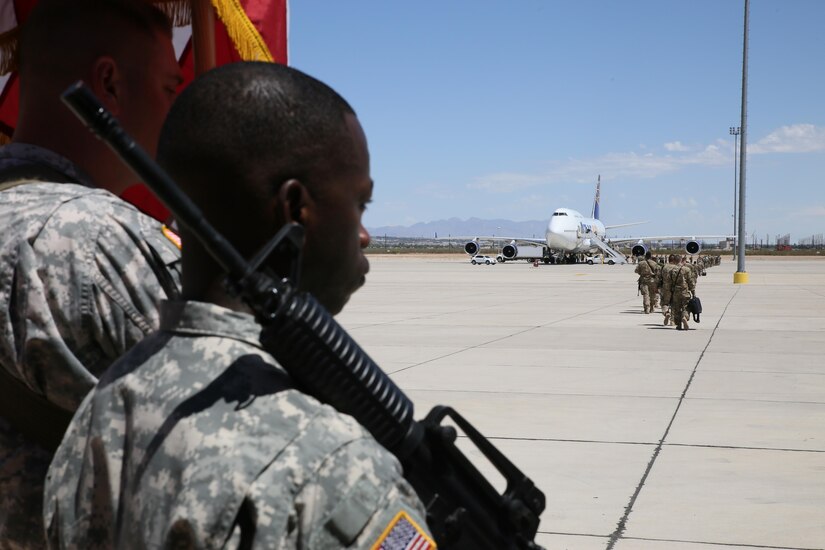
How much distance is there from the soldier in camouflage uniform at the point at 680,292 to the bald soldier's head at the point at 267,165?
50.7 ft

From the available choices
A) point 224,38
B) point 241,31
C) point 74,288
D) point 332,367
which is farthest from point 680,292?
point 332,367

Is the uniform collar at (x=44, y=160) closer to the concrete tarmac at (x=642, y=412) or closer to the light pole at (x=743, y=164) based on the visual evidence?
the concrete tarmac at (x=642, y=412)

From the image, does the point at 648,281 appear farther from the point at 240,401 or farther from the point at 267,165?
the point at 240,401

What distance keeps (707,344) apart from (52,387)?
13.4 m

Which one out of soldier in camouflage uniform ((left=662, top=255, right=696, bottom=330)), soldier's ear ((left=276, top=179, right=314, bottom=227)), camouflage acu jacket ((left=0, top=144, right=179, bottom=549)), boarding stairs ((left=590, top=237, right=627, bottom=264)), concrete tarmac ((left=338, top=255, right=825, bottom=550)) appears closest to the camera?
soldier's ear ((left=276, top=179, right=314, bottom=227))

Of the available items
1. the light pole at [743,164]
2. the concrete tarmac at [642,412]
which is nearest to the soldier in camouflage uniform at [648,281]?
the concrete tarmac at [642,412]

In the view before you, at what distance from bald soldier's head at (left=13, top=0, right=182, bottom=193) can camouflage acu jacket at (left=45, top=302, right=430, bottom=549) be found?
0.93 m

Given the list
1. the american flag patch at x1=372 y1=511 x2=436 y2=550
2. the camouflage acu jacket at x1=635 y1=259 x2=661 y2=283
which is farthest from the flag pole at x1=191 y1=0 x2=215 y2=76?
the camouflage acu jacket at x1=635 y1=259 x2=661 y2=283

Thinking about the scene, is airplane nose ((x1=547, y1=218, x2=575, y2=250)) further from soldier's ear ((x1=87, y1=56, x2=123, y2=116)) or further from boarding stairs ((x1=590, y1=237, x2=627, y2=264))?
soldier's ear ((x1=87, y1=56, x2=123, y2=116))

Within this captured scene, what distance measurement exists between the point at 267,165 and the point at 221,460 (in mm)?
403

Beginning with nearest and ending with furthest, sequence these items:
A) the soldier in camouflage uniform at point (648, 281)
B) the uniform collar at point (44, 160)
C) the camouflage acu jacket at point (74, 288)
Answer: the camouflage acu jacket at point (74, 288)
the uniform collar at point (44, 160)
the soldier in camouflage uniform at point (648, 281)

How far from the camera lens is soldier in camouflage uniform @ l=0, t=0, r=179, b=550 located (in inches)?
72.5

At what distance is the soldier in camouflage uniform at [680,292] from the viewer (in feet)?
53.8

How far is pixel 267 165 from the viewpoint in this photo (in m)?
1.32
